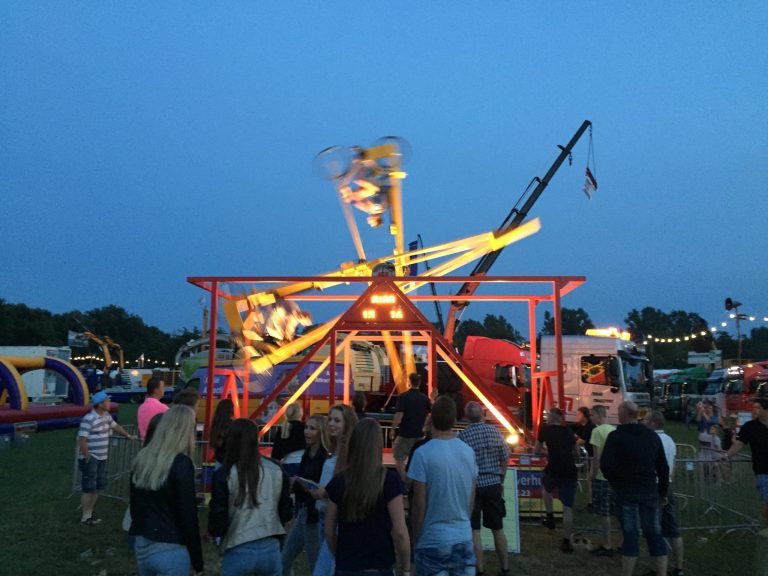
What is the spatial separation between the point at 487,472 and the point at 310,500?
6.63 feet

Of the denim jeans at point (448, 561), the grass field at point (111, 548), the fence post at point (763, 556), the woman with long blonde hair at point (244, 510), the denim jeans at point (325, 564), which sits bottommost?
the grass field at point (111, 548)

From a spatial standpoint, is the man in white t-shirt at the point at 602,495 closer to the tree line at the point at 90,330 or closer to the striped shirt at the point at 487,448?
the striped shirt at the point at 487,448

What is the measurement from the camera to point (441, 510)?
385 centimetres

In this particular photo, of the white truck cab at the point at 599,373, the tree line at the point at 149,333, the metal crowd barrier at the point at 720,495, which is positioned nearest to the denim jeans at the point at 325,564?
the metal crowd barrier at the point at 720,495

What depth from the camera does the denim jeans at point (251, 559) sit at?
137 inches

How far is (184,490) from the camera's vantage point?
3.39 meters

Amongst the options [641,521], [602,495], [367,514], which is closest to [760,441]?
[602,495]

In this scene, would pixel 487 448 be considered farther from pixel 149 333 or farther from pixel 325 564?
pixel 149 333

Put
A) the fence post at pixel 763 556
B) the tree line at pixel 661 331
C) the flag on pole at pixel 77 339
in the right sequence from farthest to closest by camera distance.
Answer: the tree line at pixel 661 331
the flag on pole at pixel 77 339
the fence post at pixel 763 556

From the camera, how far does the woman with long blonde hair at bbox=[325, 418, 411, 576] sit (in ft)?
10.5

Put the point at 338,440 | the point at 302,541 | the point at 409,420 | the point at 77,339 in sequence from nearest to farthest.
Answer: the point at 338,440
the point at 302,541
the point at 409,420
the point at 77,339

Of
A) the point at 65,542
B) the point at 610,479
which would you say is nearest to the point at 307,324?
the point at 65,542

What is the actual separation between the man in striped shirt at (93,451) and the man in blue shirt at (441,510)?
5781 millimetres

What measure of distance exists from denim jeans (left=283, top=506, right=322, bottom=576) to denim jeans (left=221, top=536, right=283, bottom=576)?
1.24 m
